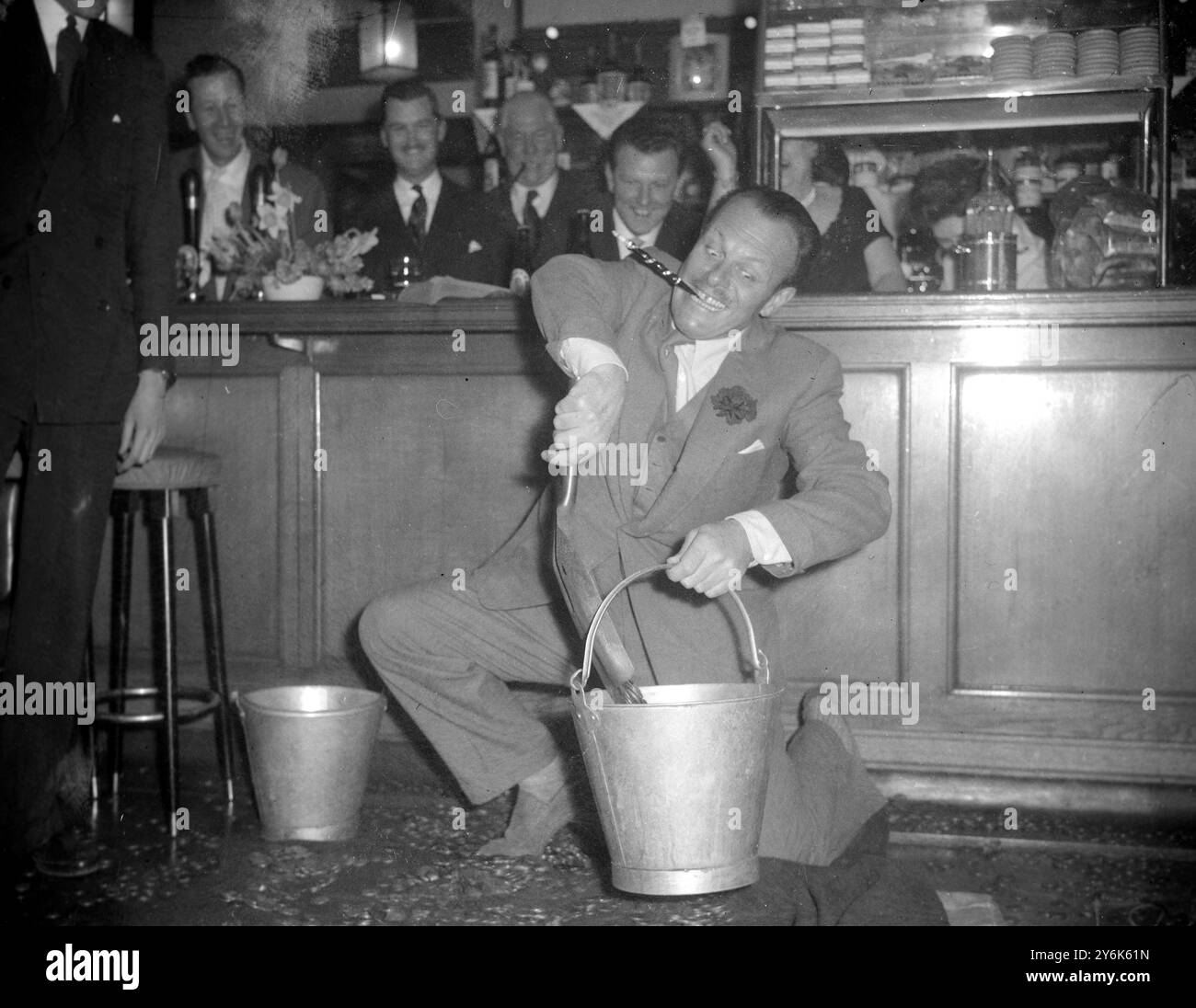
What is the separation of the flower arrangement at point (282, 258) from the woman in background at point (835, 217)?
1.38m

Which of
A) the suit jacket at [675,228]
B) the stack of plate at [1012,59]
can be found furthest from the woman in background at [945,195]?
the stack of plate at [1012,59]

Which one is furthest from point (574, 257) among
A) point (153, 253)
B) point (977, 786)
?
point (977, 786)

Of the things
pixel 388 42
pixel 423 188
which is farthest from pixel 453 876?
pixel 388 42

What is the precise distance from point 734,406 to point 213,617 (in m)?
1.27

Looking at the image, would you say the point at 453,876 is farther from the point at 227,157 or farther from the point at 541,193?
the point at 227,157

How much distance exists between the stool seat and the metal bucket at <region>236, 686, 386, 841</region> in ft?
1.52

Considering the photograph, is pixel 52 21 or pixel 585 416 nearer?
pixel 585 416

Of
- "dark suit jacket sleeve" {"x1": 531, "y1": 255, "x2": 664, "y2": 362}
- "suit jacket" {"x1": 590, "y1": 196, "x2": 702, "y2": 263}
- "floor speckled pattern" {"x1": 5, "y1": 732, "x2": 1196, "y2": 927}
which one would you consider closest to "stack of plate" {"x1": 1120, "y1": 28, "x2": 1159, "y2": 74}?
"suit jacket" {"x1": 590, "y1": 196, "x2": 702, "y2": 263}

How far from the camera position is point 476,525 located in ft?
8.54

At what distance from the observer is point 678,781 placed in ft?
4.98

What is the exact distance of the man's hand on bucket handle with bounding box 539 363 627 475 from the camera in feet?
5.50
